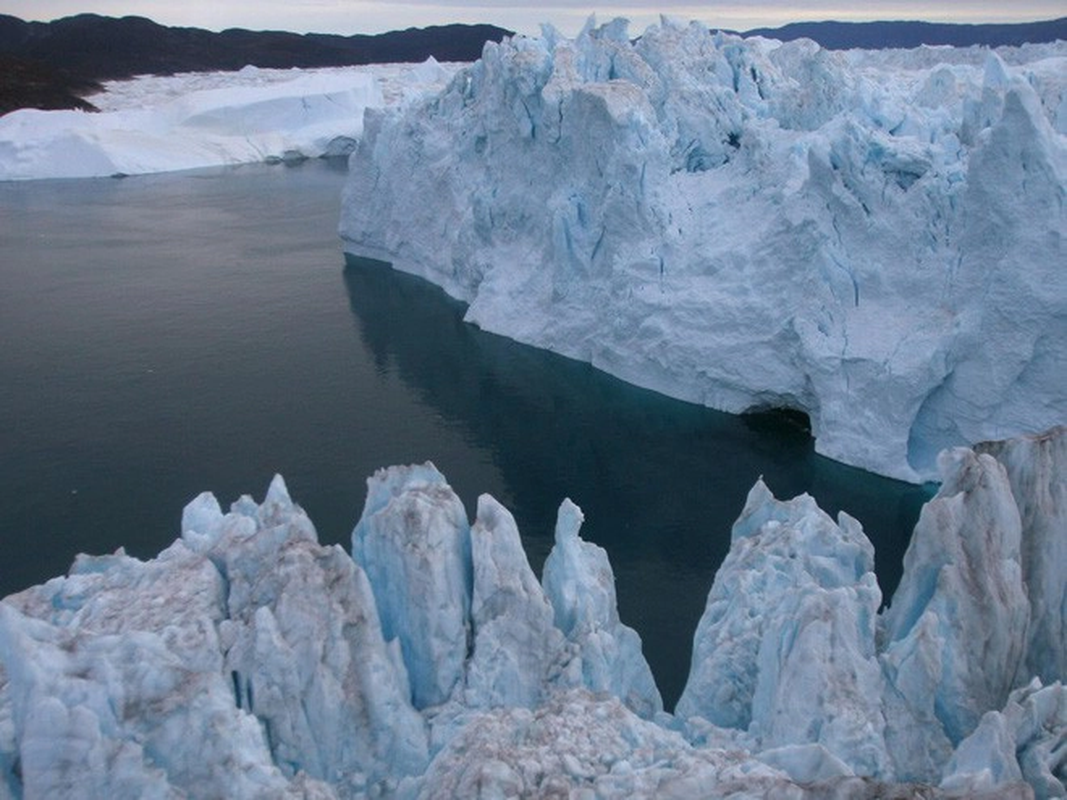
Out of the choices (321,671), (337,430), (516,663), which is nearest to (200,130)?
(337,430)

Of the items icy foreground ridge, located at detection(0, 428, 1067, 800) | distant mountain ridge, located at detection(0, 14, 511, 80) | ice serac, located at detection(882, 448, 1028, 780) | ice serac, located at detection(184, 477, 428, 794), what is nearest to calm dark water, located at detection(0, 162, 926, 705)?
icy foreground ridge, located at detection(0, 428, 1067, 800)

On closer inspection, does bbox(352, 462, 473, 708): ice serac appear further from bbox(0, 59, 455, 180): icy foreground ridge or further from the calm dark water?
bbox(0, 59, 455, 180): icy foreground ridge

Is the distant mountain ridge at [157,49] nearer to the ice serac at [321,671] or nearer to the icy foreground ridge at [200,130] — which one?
the icy foreground ridge at [200,130]

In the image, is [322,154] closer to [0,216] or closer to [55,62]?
[0,216]

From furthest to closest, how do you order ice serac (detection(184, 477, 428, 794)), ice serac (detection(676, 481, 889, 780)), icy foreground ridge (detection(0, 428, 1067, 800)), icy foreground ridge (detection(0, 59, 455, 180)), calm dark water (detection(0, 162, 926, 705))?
icy foreground ridge (detection(0, 59, 455, 180)) → calm dark water (detection(0, 162, 926, 705)) → ice serac (detection(184, 477, 428, 794)) → ice serac (detection(676, 481, 889, 780)) → icy foreground ridge (detection(0, 428, 1067, 800))

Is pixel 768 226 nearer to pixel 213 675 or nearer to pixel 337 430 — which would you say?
pixel 337 430

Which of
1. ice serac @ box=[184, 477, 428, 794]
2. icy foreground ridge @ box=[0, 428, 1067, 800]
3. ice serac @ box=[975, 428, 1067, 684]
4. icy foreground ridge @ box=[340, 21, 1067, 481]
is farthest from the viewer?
icy foreground ridge @ box=[340, 21, 1067, 481]

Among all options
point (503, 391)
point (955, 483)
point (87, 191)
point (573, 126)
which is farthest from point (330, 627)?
point (87, 191)
